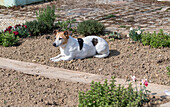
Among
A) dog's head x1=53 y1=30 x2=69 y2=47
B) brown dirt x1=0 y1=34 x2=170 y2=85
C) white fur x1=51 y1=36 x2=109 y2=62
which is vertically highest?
dog's head x1=53 y1=30 x2=69 y2=47

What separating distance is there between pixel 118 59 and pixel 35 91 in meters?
1.92

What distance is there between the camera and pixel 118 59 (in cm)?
494

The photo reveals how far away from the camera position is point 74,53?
4.87 meters

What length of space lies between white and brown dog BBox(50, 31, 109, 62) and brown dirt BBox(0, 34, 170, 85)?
119 mm

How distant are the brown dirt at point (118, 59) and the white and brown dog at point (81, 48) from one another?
0.12 metres

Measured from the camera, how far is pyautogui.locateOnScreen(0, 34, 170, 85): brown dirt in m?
4.34

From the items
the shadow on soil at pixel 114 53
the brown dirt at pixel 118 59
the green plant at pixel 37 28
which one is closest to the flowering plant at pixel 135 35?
the brown dirt at pixel 118 59

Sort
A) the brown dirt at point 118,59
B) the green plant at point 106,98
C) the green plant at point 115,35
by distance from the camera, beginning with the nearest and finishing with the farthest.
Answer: the green plant at point 106,98 < the brown dirt at point 118,59 < the green plant at point 115,35

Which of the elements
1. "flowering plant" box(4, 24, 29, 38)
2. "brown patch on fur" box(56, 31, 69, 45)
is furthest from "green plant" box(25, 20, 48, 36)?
"brown patch on fur" box(56, 31, 69, 45)

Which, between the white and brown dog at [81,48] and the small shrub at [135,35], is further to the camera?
the small shrub at [135,35]

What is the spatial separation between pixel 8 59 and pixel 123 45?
2.60 meters

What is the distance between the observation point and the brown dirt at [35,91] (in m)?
3.51

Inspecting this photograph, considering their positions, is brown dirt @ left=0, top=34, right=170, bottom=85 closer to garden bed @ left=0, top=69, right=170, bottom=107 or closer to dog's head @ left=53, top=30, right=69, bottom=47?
dog's head @ left=53, top=30, right=69, bottom=47

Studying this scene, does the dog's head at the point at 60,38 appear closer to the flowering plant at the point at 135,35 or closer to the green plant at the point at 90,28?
the green plant at the point at 90,28
